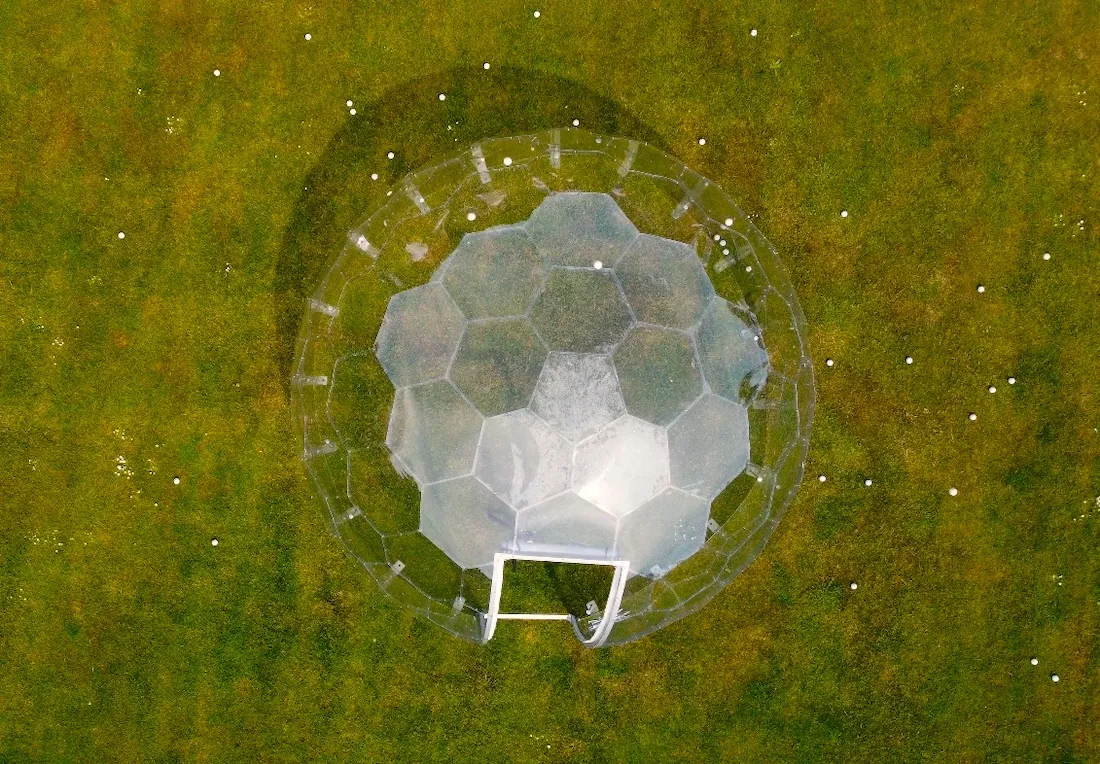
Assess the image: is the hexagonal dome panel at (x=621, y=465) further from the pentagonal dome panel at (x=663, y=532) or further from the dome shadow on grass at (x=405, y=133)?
the dome shadow on grass at (x=405, y=133)

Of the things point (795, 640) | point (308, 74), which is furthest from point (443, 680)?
point (308, 74)

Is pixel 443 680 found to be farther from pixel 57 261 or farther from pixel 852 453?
pixel 57 261

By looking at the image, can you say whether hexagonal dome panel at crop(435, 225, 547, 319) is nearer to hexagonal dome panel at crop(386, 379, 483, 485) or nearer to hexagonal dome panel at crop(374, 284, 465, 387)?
hexagonal dome panel at crop(374, 284, 465, 387)

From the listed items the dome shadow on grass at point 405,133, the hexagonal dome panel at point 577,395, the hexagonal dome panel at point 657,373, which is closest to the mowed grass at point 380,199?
the dome shadow on grass at point 405,133

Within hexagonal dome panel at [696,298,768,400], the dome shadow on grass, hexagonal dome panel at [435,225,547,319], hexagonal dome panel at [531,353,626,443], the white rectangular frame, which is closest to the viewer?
the white rectangular frame

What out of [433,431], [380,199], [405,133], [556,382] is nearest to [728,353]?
[556,382]

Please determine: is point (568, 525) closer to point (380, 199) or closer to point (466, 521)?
point (466, 521)

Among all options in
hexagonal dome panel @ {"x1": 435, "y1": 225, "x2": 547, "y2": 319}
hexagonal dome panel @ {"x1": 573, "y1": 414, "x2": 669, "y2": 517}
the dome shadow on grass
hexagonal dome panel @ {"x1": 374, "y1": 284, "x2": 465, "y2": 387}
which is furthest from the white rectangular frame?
the dome shadow on grass

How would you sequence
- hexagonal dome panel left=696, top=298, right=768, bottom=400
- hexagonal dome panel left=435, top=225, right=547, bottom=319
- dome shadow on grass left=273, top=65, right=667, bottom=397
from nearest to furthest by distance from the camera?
hexagonal dome panel left=435, top=225, right=547, bottom=319 < hexagonal dome panel left=696, top=298, right=768, bottom=400 < dome shadow on grass left=273, top=65, right=667, bottom=397
